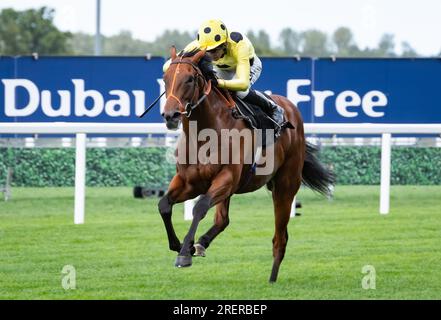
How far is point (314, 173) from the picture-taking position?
8.95m

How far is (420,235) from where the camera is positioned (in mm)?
10539

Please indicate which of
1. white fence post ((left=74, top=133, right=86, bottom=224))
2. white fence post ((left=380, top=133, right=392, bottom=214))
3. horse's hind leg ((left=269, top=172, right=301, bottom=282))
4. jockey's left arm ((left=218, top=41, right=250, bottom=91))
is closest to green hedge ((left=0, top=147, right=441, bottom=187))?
white fence post ((left=380, top=133, right=392, bottom=214))

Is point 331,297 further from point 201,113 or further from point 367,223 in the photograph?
point 367,223

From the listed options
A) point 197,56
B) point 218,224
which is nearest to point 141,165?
point 218,224

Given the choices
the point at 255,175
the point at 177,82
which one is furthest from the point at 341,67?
the point at 177,82

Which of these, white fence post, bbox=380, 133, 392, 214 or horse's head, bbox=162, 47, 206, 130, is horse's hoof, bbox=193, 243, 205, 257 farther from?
white fence post, bbox=380, 133, 392, 214

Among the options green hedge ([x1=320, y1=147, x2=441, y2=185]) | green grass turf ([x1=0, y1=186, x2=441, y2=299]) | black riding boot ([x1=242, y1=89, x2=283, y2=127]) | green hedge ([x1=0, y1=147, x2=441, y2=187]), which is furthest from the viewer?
green hedge ([x1=0, y1=147, x2=441, y2=187])

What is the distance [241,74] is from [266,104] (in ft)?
1.93

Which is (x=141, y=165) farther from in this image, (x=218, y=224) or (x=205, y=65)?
(x=205, y=65)

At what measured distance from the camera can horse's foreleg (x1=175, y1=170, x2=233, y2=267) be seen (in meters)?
6.76

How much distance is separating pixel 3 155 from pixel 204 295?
7715 millimetres

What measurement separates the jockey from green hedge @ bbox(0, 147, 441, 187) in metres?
6.53

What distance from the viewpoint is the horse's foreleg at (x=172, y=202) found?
7.11 meters

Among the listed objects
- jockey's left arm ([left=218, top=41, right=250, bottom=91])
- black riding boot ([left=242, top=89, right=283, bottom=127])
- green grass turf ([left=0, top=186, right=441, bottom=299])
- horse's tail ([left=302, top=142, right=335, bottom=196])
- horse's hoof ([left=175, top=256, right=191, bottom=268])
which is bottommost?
green grass turf ([left=0, top=186, right=441, bottom=299])
